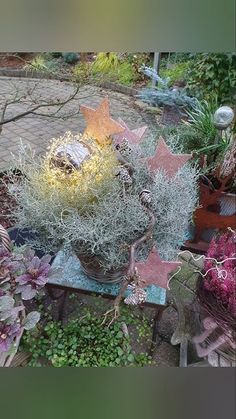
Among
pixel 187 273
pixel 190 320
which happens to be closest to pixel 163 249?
Answer: pixel 190 320

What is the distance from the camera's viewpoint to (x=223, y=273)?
0.79 meters

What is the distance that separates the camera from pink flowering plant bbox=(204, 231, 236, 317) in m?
0.75

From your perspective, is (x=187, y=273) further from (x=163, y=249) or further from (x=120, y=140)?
(x=120, y=140)

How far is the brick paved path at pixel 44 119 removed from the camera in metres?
2.30

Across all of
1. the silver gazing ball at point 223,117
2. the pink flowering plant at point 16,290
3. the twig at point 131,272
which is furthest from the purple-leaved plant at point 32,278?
the silver gazing ball at point 223,117

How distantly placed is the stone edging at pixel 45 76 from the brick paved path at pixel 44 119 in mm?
54

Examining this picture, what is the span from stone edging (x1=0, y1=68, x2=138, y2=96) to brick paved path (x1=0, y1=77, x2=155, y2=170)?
2.1 inches

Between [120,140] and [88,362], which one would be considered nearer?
[88,362]

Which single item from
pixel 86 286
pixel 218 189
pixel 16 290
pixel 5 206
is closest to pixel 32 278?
pixel 16 290

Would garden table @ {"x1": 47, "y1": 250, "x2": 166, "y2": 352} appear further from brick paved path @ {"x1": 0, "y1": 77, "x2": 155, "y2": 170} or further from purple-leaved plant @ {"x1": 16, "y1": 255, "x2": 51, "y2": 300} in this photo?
brick paved path @ {"x1": 0, "y1": 77, "x2": 155, "y2": 170}

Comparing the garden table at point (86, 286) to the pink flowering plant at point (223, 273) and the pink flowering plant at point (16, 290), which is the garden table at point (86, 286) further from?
the pink flowering plant at point (223, 273)

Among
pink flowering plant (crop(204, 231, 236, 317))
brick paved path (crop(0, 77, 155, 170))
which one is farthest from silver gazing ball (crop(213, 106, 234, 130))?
brick paved path (crop(0, 77, 155, 170))
